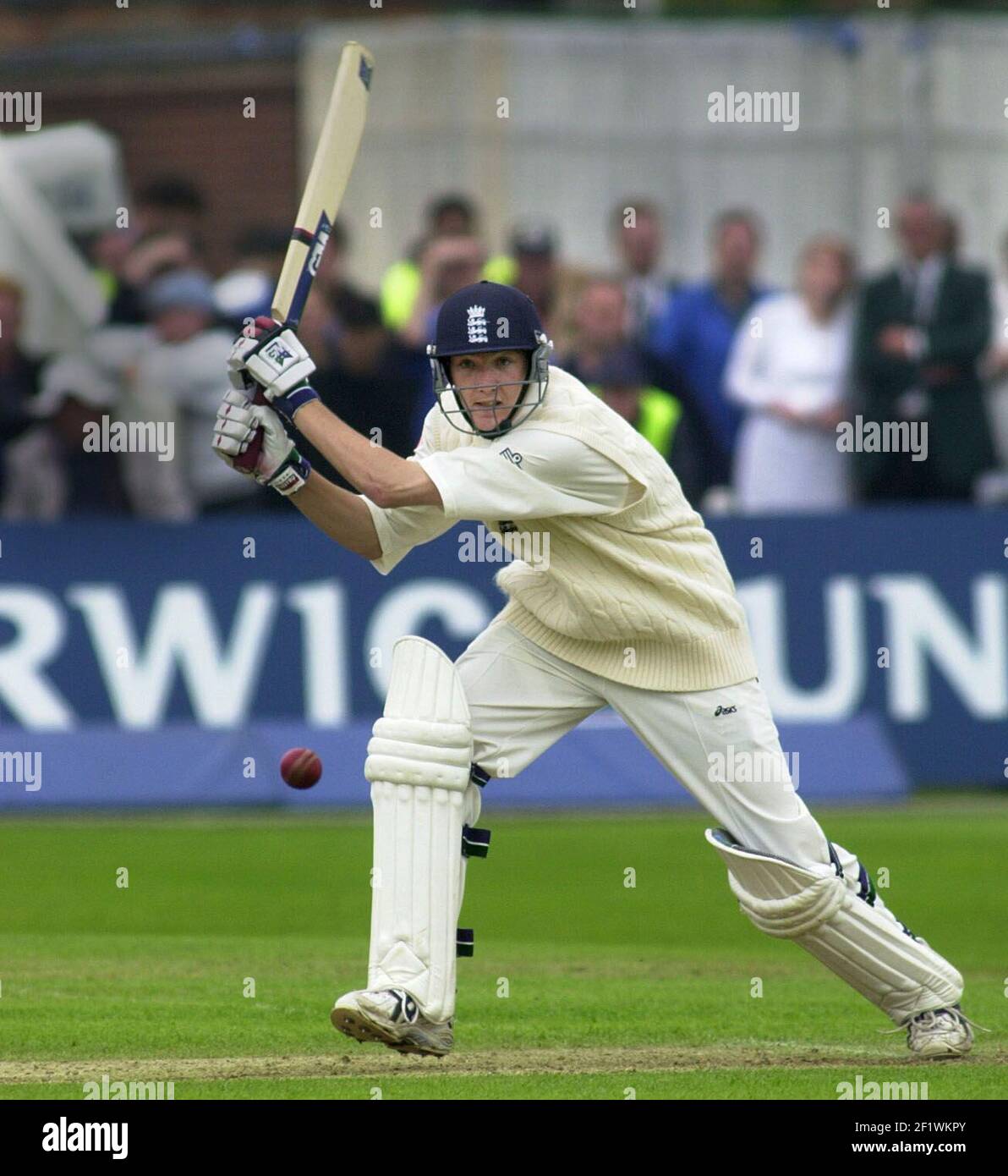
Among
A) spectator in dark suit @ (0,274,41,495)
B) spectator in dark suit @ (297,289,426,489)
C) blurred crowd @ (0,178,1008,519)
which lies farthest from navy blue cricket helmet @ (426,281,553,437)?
spectator in dark suit @ (0,274,41,495)

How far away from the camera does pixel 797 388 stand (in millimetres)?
13805

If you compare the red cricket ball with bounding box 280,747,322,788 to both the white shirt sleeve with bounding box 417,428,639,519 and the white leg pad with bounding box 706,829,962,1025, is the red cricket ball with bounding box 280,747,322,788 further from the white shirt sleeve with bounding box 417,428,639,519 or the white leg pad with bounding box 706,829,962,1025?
the white leg pad with bounding box 706,829,962,1025

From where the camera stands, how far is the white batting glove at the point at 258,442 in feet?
21.2


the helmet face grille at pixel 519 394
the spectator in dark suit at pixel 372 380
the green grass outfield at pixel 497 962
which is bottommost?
the green grass outfield at pixel 497 962

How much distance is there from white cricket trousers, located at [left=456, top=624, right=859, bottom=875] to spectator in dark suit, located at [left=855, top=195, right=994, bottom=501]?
719 cm

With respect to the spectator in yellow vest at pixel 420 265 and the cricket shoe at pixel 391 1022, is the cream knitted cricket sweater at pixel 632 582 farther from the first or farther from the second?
the spectator in yellow vest at pixel 420 265

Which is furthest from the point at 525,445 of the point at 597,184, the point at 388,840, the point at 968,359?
the point at 597,184

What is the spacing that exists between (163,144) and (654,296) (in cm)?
482

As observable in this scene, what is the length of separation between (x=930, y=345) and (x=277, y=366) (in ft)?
26.3

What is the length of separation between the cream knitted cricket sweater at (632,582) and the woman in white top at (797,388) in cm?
701

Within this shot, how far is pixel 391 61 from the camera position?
15.6m

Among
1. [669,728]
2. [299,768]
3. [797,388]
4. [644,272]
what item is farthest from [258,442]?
[644,272]

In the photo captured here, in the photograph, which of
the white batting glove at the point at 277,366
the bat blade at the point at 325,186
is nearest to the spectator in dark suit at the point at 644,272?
the bat blade at the point at 325,186

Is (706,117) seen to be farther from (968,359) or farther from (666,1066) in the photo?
(666,1066)
